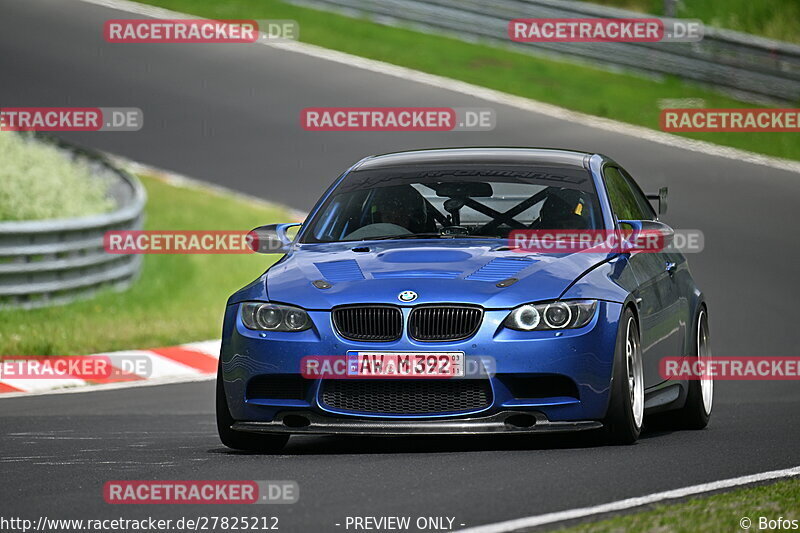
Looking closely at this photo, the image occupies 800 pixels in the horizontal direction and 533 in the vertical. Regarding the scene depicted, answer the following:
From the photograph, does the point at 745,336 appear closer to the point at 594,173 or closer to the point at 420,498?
the point at 594,173

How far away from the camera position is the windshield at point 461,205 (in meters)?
9.16

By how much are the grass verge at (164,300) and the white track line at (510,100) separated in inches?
208

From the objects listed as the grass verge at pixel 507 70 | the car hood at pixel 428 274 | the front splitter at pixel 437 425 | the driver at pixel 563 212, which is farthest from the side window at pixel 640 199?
the grass verge at pixel 507 70

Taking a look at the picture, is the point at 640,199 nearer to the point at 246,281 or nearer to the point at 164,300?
the point at 164,300

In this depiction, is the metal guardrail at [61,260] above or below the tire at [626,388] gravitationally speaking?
below

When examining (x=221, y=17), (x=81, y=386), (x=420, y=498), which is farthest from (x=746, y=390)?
(x=221, y=17)

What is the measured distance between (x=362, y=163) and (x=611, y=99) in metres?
14.3

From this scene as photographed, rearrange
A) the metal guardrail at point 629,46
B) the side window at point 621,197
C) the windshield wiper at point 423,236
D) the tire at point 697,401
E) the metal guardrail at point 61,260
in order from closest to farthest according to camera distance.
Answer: the windshield wiper at point 423,236 → the side window at point 621,197 → the tire at point 697,401 → the metal guardrail at point 61,260 → the metal guardrail at point 629,46

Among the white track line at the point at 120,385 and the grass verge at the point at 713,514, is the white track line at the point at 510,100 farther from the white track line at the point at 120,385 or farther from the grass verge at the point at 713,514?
the grass verge at the point at 713,514

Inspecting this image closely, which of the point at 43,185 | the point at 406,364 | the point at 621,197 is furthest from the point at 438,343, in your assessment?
the point at 43,185

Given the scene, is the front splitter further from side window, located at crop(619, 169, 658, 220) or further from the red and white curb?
the red and white curb

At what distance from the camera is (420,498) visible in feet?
21.6

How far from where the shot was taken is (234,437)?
8.44 m

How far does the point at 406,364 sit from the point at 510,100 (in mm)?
15936
